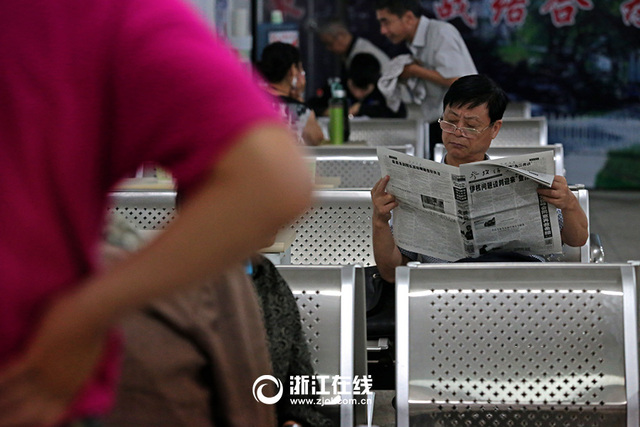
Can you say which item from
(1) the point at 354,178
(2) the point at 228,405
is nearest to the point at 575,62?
(1) the point at 354,178

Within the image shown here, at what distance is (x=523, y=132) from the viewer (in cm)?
540

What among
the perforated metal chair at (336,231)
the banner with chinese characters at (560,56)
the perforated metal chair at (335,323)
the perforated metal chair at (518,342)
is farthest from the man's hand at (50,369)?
the banner with chinese characters at (560,56)

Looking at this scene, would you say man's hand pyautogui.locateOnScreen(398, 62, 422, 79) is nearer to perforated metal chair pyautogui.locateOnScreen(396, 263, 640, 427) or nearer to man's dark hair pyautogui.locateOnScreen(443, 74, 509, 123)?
man's dark hair pyautogui.locateOnScreen(443, 74, 509, 123)

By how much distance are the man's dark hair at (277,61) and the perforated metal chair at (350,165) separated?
1.06m

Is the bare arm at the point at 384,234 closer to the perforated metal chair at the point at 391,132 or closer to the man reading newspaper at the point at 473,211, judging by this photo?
the man reading newspaper at the point at 473,211

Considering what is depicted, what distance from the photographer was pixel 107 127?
0.68m

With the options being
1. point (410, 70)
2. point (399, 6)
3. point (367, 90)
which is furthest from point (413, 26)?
point (367, 90)

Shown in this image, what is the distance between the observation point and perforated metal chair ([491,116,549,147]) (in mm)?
5348

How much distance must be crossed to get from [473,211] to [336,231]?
86 cm

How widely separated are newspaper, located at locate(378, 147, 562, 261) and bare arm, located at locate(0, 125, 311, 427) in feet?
5.63

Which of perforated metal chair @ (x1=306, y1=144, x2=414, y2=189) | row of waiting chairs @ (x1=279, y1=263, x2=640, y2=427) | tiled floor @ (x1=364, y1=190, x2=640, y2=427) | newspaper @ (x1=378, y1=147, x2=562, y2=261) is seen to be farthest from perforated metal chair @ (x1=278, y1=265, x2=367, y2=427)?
tiled floor @ (x1=364, y1=190, x2=640, y2=427)

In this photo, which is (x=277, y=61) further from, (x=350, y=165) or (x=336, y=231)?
(x=336, y=231)

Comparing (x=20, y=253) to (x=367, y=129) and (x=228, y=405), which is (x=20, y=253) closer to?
(x=228, y=405)

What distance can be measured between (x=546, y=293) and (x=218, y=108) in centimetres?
145
